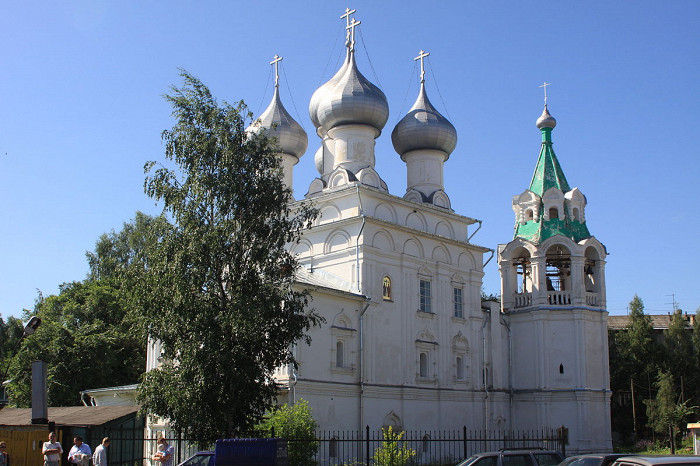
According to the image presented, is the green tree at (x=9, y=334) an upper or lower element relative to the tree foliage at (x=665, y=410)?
upper

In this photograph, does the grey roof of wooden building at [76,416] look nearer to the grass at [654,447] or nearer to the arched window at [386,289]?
the arched window at [386,289]

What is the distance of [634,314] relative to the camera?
36688 millimetres

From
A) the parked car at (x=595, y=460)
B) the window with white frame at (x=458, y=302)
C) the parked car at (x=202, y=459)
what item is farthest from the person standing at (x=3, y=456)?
the window with white frame at (x=458, y=302)

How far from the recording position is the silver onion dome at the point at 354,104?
79.7ft

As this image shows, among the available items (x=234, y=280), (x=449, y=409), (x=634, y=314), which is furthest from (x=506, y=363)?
(x=234, y=280)

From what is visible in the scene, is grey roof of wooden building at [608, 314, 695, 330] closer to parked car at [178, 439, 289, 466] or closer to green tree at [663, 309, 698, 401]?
green tree at [663, 309, 698, 401]

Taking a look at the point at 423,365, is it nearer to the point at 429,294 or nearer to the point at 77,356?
the point at 429,294

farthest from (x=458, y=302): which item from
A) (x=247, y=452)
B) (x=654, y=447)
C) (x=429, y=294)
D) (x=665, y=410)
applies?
(x=247, y=452)

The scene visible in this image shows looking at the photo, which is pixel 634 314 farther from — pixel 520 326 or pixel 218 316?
pixel 218 316

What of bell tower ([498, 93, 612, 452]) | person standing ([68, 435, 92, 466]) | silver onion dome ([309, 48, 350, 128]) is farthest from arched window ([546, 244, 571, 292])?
person standing ([68, 435, 92, 466])

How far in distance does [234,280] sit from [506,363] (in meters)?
15.6

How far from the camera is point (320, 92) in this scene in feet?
85.2

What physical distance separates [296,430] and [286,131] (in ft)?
42.5

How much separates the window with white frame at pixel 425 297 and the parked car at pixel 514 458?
1126 centimetres
